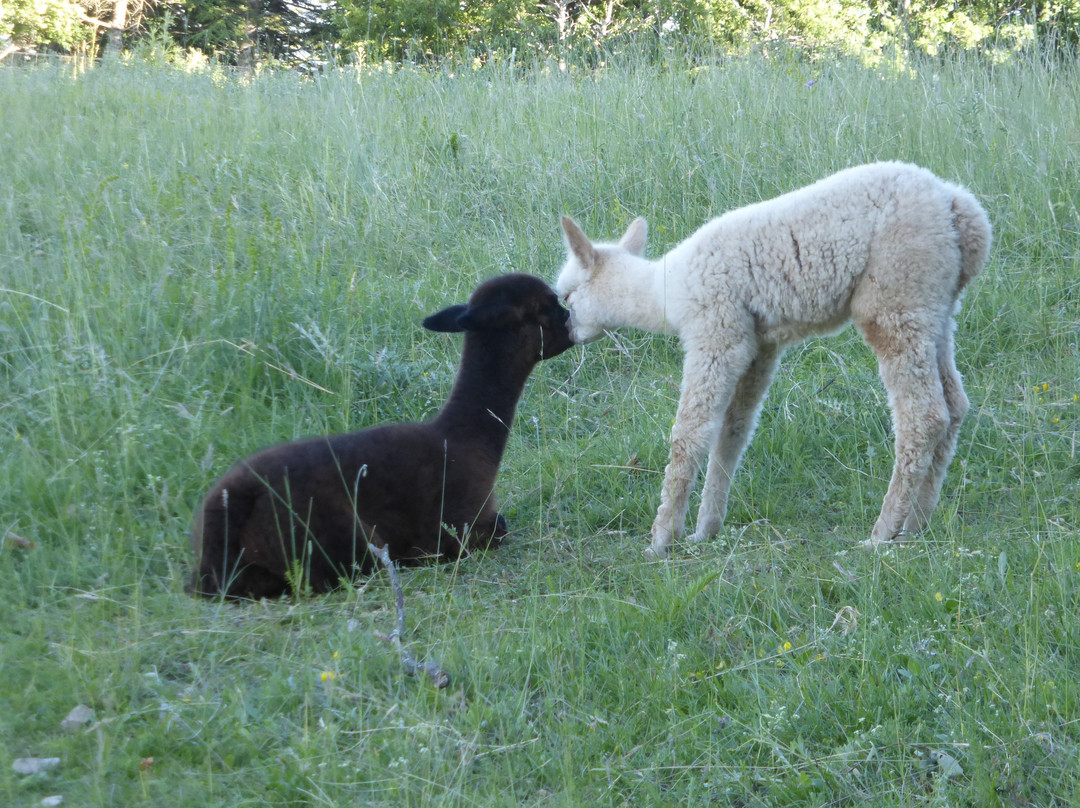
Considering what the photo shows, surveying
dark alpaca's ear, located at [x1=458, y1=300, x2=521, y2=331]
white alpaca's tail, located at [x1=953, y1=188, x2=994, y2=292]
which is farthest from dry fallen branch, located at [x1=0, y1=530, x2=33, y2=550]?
white alpaca's tail, located at [x1=953, y1=188, x2=994, y2=292]

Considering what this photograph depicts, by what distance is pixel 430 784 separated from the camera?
95.7 inches

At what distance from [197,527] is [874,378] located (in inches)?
146

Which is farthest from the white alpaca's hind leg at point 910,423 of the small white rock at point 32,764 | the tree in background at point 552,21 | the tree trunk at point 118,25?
the tree trunk at point 118,25

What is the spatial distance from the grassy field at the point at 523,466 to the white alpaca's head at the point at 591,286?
27.4 inches

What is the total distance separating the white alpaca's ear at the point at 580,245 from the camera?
459 cm

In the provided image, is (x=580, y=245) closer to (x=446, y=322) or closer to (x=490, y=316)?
(x=490, y=316)

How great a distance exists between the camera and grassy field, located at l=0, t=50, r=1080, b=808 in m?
2.58

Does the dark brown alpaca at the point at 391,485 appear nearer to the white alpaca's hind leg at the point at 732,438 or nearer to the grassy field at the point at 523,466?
the grassy field at the point at 523,466

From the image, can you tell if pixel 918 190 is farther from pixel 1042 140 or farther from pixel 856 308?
pixel 1042 140

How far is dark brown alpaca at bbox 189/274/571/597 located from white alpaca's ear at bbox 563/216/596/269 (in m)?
0.27

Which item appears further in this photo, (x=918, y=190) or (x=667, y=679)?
(x=918, y=190)

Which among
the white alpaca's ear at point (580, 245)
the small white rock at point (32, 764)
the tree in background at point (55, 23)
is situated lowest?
the small white rock at point (32, 764)

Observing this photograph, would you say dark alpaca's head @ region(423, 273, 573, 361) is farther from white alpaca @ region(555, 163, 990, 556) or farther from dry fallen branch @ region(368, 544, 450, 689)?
dry fallen branch @ region(368, 544, 450, 689)

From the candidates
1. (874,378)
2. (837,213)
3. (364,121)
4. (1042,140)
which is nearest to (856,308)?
(837,213)
